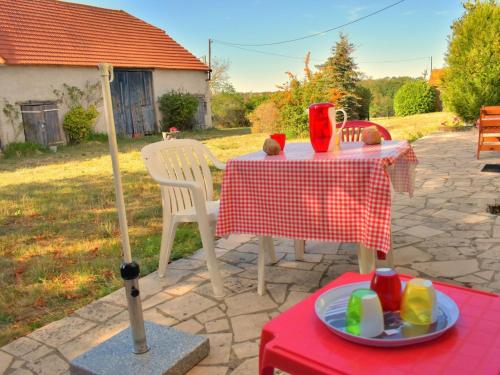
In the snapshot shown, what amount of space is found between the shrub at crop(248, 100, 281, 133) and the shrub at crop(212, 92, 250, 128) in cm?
823

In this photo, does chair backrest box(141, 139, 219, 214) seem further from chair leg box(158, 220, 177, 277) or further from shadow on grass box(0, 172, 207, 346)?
shadow on grass box(0, 172, 207, 346)

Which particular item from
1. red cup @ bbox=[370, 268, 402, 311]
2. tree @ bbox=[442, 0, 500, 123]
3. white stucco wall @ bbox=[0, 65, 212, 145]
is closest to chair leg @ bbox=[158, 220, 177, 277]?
red cup @ bbox=[370, 268, 402, 311]

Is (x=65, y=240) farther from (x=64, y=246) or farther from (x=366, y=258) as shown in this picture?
(x=366, y=258)

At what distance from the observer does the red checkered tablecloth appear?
7.44 feet

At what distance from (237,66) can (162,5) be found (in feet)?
29.5

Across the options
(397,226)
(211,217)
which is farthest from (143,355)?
(397,226)

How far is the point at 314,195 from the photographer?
246cm

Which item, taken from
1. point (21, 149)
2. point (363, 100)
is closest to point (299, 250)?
point (21, 149)

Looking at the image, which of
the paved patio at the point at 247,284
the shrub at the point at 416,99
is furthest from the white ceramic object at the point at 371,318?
the shrub at the point at 416,99

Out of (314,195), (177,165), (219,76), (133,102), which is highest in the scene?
(219,76)

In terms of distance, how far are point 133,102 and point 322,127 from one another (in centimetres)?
1668

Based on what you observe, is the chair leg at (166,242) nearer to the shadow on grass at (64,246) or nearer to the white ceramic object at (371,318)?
the shadow on grass at (64,246)

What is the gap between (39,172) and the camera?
9453 mm

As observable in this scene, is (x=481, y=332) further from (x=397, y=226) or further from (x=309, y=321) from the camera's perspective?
(x=397, y=226)
